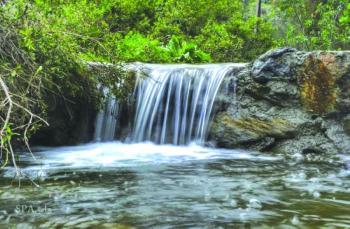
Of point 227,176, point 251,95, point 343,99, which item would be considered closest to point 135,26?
point 251,95

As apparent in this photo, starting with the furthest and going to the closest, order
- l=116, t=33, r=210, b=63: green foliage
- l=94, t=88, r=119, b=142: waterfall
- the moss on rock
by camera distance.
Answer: l=116, t=33, r=210, b=63: green foliage → l=94, t=88, r=119, b=142: waterfall → the moss on rock

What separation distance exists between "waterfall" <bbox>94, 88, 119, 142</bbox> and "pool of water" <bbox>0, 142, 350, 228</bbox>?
1.64m

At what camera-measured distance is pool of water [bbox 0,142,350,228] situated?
4.35 meters

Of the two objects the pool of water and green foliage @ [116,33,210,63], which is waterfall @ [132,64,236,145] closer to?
the pool of water

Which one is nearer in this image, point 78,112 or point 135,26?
point 78,112

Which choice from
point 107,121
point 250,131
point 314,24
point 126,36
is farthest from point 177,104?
point 314,24

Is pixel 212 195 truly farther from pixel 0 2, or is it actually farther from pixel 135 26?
pixel 135 26

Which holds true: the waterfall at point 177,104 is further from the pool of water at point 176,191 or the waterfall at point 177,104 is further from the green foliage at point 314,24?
the green foliage at point 314,24

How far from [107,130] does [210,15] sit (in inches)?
405

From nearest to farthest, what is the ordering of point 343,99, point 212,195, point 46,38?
point 212,195, point 46,38, point 343,99

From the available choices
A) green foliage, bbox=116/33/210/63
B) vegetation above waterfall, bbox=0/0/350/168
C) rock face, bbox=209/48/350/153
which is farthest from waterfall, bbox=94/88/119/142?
green foliage, bbox=116/33/210/63

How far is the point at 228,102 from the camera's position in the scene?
9.45 metres

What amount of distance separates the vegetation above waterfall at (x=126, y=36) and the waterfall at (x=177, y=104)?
603mm

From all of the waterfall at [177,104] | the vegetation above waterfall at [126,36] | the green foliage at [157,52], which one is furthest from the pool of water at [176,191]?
the green foliage at [157,52]
